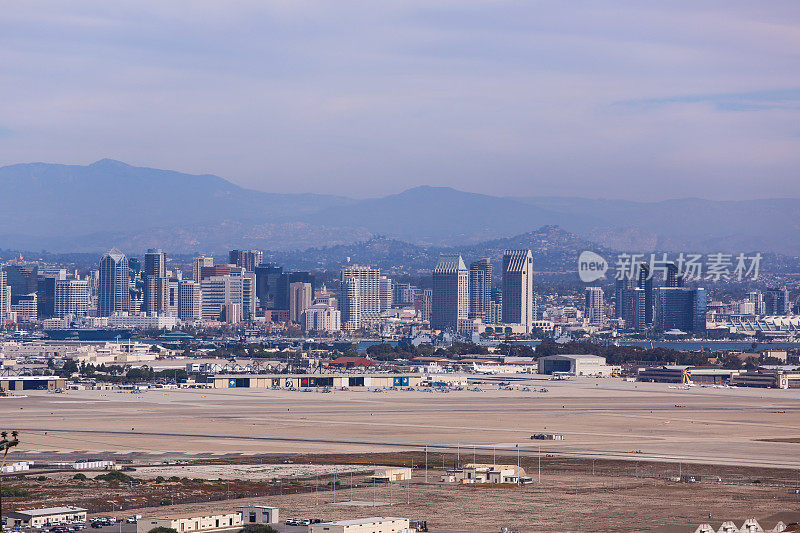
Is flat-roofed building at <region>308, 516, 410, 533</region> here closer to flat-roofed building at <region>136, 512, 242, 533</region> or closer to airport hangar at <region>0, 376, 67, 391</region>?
flat-roofed building at <region>136, 512, 242, 533</region>

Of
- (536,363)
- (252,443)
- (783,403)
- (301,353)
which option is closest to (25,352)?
(301,353)

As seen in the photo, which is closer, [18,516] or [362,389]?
[18,516]

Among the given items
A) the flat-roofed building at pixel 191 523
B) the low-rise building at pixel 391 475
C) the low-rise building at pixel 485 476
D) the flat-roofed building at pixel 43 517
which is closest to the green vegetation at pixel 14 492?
the flat-roofed building at pixel 43 517

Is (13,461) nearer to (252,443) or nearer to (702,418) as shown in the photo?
(252,443)

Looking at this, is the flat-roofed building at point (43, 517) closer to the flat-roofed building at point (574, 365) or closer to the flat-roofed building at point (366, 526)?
the flat-roofed building at point (366, 526)

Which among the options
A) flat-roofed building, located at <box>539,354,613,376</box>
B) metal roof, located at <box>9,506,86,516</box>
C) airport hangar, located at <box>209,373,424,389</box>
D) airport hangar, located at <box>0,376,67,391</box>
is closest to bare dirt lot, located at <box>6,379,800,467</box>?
airport hangar, located at <box>0,376,67,391</box>

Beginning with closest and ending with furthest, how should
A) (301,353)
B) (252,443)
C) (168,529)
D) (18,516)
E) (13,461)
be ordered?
(168,529) < (18,516) < (13,461) < (252,443) < (301,353)

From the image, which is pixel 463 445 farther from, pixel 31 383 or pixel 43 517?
pixel 31 383

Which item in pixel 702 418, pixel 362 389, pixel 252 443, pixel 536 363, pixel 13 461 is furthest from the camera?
pixel 536 363
